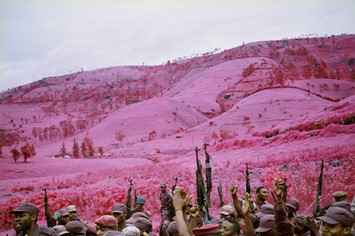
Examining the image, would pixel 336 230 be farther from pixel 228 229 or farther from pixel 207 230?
pixel 207 230

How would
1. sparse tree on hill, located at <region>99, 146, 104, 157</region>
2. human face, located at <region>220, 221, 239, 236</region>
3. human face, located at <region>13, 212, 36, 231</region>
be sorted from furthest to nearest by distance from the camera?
sparse tree on hill, located at <region>99, 146, 104, 157</region>
human face, located at <region>13, 212, 36, 231</region>
human face, located at <region>220, 221, 239, 236</region>

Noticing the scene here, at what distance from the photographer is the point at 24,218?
3.82 meters

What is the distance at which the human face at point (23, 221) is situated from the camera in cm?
381

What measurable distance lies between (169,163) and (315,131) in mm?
4570

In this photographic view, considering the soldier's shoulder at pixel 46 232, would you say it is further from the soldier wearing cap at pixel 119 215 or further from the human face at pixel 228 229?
the human face at pixel 228 229

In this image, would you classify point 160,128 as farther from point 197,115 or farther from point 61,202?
point 61,202

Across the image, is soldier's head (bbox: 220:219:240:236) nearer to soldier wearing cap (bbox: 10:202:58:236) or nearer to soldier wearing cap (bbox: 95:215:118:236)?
soldier wearing cap (bbox: 95:215:118:236)

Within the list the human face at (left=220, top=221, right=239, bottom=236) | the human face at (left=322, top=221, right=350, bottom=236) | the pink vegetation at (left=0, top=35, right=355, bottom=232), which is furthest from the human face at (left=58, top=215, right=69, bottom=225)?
the pink vegetation at (left=0, top=35, right=355, bottom=232)

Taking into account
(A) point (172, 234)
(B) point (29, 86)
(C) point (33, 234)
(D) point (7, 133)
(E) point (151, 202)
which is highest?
(B) point (29, 86)

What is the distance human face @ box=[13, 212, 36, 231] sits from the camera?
3.81 meters

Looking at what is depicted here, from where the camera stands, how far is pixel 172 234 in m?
4.39

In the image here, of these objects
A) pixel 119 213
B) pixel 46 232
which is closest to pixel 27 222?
pixel 46 232

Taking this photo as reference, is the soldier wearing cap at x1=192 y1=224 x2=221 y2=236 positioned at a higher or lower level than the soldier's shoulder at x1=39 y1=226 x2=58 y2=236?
higher

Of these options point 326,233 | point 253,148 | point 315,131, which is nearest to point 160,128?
point 253,148
